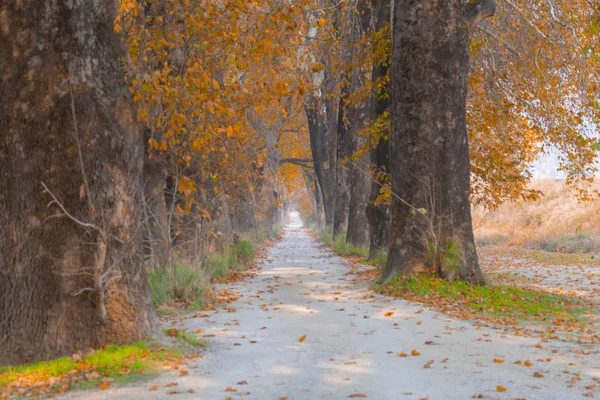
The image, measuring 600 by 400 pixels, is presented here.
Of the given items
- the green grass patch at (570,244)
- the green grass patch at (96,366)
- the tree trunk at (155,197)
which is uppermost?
the tree trunk at (155,197)

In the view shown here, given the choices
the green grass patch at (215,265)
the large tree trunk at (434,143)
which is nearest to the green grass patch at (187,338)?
the large tree trunk at (434,143)

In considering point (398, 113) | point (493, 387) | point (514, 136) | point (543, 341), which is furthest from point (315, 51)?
point (493, 387)

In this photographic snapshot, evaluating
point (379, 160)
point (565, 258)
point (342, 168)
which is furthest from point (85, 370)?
point (342, 168)

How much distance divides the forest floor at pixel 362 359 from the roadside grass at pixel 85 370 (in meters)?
0.23

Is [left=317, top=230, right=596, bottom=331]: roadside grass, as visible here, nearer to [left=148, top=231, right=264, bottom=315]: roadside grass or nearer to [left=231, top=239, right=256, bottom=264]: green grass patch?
[left=148, top=231, right=264, bottom=315]: roadside grass

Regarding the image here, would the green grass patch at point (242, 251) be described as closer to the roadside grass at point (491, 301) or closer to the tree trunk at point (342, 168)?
the tree trunk at point (342, 168)

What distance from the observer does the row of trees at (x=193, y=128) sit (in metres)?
6.05

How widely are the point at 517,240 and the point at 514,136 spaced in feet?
39.0

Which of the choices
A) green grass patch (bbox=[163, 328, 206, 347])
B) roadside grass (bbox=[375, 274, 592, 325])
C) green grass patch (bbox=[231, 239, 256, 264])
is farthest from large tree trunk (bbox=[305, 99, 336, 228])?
green grass patch (bbox=[163, 328, 206, 347])

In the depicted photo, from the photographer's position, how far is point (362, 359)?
6.44 metres

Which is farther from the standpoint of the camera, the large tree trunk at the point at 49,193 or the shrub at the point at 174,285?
the shrub at the point at 174,285

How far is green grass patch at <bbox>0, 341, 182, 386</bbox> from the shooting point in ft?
18.3

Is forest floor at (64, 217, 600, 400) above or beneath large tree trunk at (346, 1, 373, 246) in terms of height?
beneath

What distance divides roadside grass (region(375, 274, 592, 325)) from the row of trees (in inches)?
15.0
